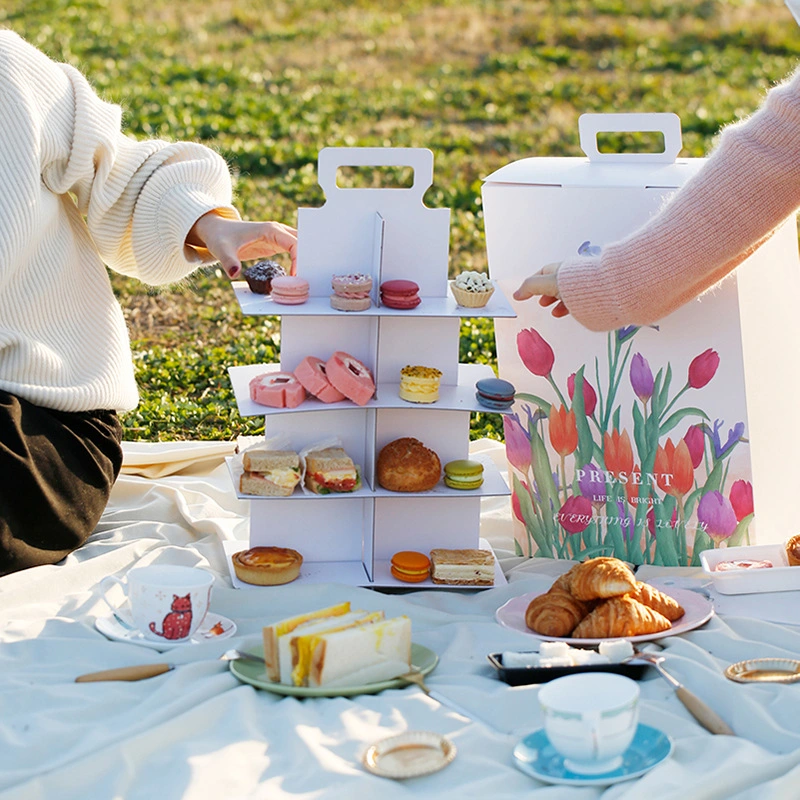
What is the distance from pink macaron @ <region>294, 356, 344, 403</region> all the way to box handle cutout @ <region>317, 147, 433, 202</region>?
1.19ft

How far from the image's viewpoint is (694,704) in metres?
2.01

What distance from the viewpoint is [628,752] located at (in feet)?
6.01

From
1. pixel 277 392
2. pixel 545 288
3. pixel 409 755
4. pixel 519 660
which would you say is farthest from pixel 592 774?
pixel 545 288

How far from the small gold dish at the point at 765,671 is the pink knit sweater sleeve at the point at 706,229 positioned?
2.63ft

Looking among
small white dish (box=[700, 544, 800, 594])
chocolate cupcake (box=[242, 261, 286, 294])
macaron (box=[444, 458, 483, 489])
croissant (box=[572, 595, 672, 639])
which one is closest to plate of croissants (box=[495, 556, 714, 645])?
croissant (box=[572, 595, 672, 639])

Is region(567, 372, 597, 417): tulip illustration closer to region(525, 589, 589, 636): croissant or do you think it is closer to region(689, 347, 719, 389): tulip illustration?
region(689, 347, 719, 389): tulip illustration

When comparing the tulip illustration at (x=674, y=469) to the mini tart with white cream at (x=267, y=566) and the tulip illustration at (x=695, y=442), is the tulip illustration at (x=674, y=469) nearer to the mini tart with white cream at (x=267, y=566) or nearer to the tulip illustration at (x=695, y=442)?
the tulip illustration at (x=695, y=442)

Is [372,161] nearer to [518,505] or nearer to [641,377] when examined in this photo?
[641,377]

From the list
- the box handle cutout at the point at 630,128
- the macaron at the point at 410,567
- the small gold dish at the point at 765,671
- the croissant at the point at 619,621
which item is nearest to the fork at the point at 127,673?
the macaron at the point at 410,567

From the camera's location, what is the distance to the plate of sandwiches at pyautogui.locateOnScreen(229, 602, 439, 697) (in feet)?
6.81

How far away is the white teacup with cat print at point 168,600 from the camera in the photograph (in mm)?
2260

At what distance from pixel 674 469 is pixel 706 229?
58 centimetres

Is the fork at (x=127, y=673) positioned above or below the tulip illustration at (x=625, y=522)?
below

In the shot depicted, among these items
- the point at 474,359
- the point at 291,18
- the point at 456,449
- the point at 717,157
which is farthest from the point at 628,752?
the point at 291,18
